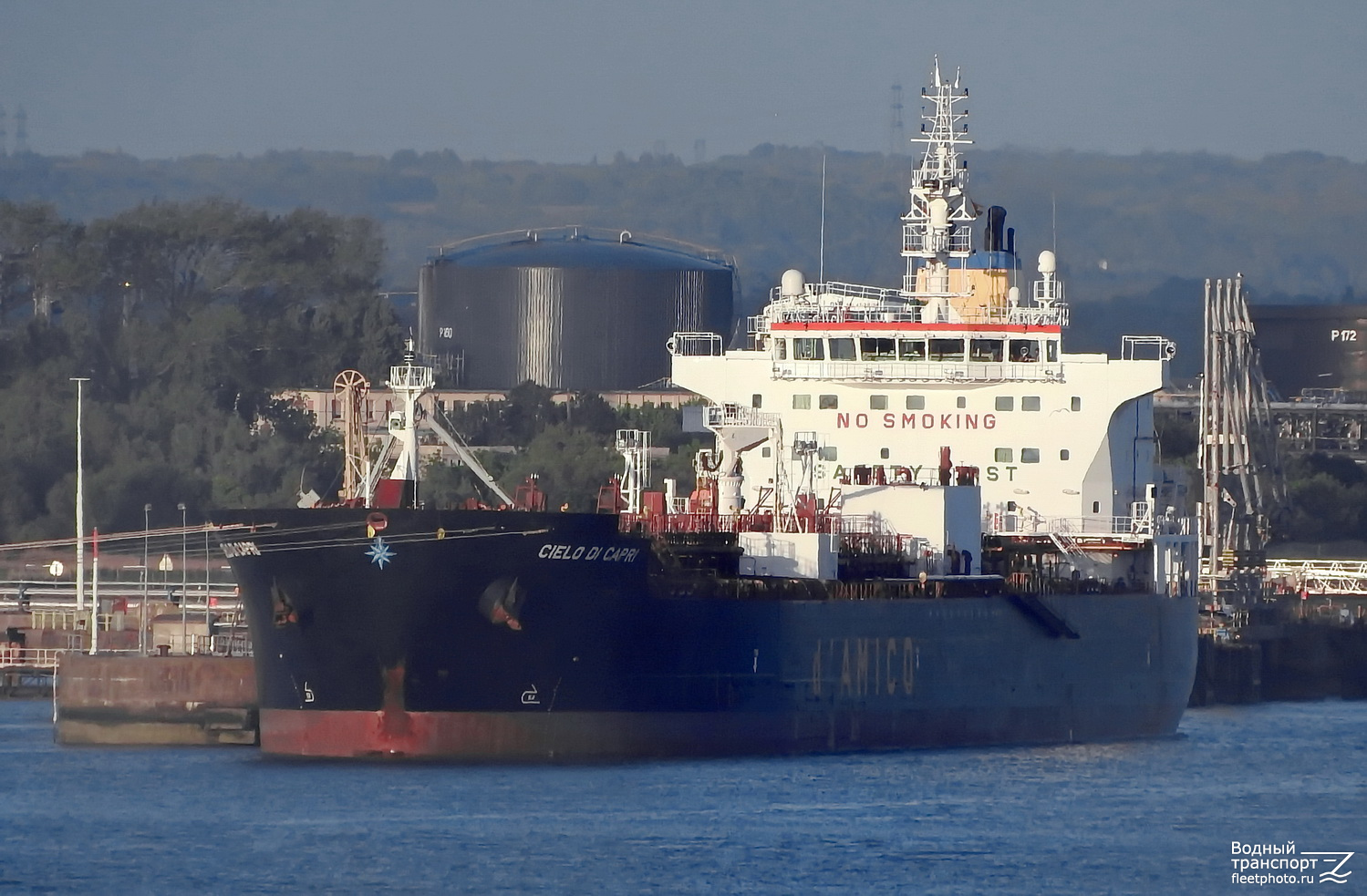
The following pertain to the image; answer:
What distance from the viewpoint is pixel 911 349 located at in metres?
54.4

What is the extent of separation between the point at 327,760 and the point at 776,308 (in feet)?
44.6

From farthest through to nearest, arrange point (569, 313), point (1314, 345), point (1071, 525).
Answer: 1. point (1314, 345)
2. point (569, 313)
3. point (1071, 525)

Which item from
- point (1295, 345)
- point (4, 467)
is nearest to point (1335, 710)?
point (4, 467)

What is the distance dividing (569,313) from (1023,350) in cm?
5690

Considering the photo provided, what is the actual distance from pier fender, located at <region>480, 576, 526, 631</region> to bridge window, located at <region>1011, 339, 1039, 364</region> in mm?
13410

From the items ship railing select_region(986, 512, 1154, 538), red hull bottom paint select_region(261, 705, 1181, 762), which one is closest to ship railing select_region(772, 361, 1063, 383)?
ship railing select_region(986, 512, 1154, 538)

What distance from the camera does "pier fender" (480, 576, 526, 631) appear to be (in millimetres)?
44312

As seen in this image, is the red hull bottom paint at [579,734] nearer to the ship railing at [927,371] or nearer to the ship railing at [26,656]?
the ship railing at [927,371]

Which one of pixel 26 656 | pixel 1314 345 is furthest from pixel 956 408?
pixel 1314 345

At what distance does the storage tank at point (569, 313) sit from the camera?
360 feet

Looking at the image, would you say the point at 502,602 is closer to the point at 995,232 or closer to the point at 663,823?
the point at 663,823

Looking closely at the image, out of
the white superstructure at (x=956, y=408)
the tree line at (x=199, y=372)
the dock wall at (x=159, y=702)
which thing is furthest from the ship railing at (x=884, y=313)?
the tree line at (x=199, y=372)

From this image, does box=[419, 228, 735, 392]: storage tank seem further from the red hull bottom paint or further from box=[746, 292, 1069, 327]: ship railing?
the red hull bottom paint

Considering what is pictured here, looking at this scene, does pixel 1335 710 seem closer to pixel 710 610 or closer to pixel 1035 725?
pixel 1035 725
